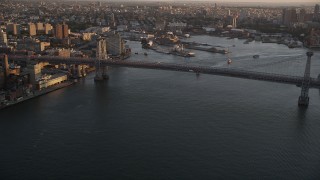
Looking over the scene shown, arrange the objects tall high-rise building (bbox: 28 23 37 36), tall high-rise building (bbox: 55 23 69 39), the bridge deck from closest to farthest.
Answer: the bridge deck
tall high-rise building (bbox: 55 23 69 39)
tall high-rise building (bbox: 28 23 37 36)

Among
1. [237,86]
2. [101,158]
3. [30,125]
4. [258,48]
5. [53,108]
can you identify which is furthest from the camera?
[258,48]

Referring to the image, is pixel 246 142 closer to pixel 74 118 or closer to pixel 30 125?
pixel 74 118

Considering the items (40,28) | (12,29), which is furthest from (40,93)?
(40,28)

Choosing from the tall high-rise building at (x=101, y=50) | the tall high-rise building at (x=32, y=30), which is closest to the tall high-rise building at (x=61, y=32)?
the tall high-rise building at (x=32, y=30)

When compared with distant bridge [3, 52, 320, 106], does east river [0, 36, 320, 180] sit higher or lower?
lower

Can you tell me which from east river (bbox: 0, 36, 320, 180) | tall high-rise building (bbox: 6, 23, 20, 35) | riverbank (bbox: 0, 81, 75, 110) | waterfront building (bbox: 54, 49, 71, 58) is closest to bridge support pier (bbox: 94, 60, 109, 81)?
east river (bbox: 0, 36, 320, 180)

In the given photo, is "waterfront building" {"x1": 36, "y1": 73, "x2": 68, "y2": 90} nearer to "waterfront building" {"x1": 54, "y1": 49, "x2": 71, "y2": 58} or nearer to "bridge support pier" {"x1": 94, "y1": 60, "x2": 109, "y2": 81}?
"bridge support pier" {"x1": 94, "y1": 60, "x2": 109, "y2": 81}

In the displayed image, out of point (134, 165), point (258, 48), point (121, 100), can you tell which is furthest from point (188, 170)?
point (258, 48)

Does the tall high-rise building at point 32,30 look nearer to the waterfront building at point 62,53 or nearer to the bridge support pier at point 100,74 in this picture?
the waterfront building at point 62,53

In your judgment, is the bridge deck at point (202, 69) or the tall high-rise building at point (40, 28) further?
the tall high-rise building at point (40, 28)
